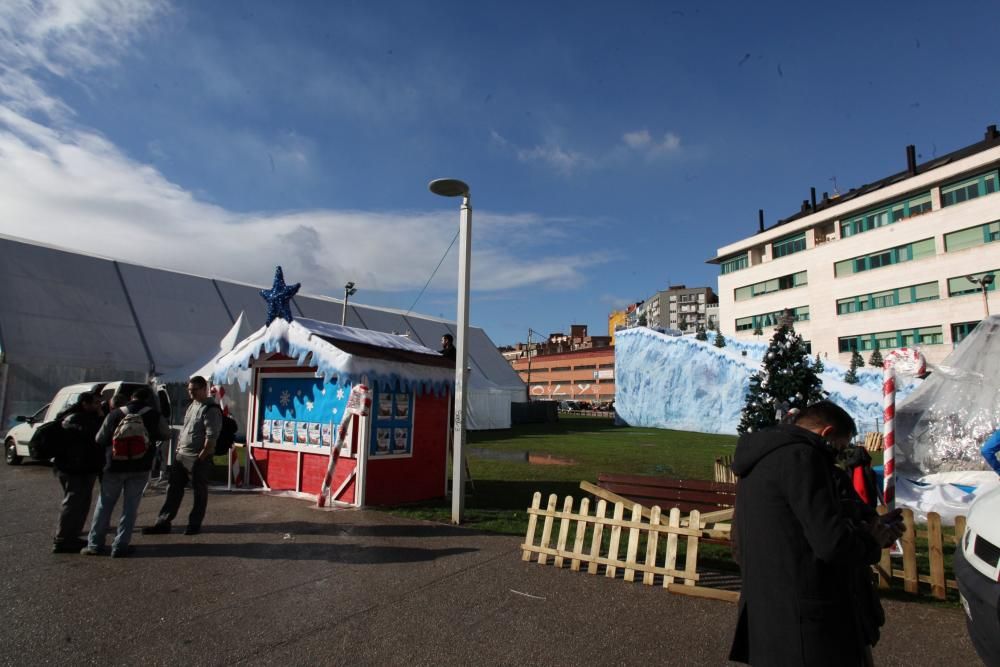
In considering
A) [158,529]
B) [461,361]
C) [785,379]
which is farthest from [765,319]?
[158,529]

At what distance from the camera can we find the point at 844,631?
246 cm

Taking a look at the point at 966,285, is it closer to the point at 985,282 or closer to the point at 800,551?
the point at 985,282

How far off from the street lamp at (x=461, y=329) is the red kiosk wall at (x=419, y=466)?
4.88 ft

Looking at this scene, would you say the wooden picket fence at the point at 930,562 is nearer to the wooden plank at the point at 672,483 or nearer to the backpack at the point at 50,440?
the wooden plank at the point at 672,483

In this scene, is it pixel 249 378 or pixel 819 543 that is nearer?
pixel 819 543

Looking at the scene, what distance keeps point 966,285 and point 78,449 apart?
48906mm

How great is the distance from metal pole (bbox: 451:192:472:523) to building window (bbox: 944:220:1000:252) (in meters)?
43.1

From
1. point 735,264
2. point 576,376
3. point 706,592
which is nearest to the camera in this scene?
point 706,592

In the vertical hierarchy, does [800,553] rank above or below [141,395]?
below

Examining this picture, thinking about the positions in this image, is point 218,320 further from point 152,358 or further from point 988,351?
point 988,351

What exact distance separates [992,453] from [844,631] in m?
5.71

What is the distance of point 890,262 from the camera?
44500 mm

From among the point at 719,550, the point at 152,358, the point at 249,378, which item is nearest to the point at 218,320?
the point at 152,358

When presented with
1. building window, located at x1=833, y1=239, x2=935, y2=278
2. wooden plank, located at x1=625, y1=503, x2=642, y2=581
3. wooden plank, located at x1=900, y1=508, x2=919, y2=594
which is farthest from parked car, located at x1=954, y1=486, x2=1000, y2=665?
building window, located at x1=833, y1=239, x2=935, y2=278
